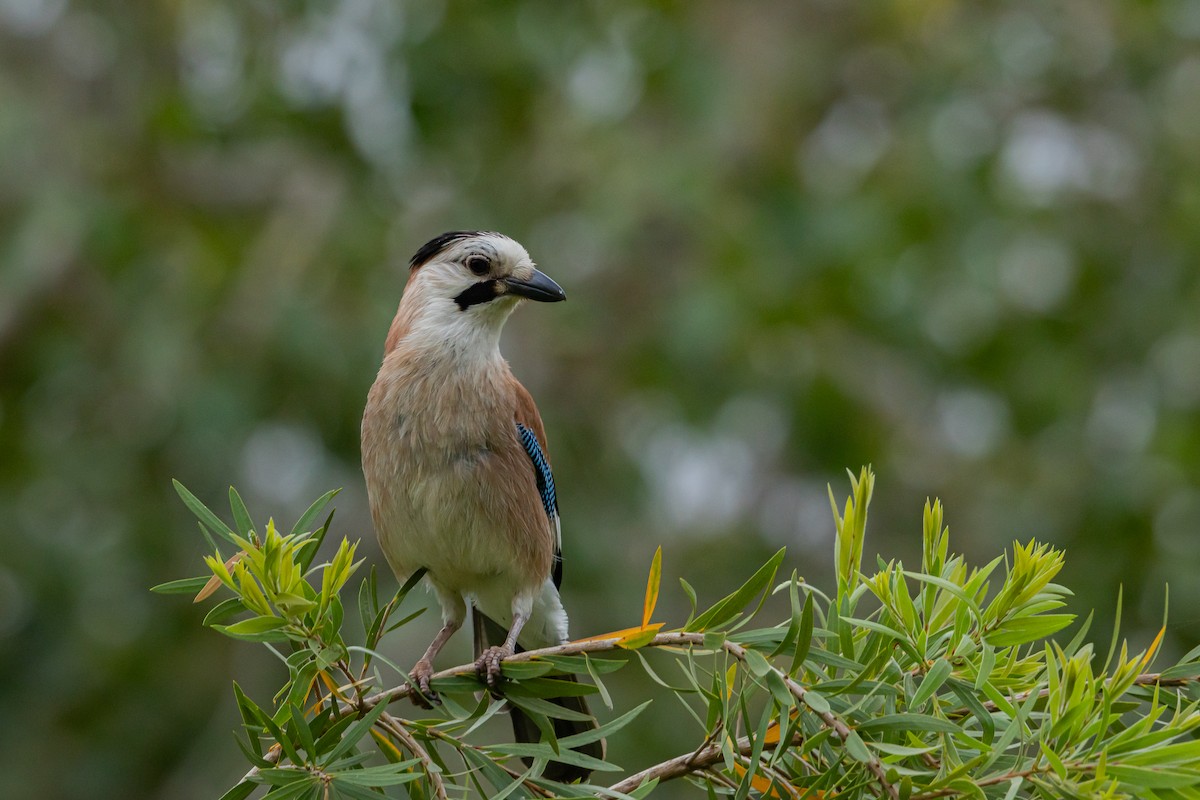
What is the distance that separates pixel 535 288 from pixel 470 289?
222 mm

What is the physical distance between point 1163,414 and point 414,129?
15.2 ft

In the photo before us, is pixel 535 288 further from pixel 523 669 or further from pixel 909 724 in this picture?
pixel 909 724

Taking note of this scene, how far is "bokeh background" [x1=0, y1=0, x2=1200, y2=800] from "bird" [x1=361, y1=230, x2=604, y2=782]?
2.32 metres

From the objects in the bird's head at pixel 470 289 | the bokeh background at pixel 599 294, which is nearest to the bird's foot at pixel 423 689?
the bird's head at pixel 470 289

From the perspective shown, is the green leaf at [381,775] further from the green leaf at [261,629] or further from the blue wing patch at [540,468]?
the blue wing patch at [540,468]

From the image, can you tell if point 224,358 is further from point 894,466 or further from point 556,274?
point 894,466

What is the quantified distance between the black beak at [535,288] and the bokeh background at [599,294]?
2.37m

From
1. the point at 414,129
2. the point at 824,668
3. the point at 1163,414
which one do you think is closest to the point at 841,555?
the point at 824,668

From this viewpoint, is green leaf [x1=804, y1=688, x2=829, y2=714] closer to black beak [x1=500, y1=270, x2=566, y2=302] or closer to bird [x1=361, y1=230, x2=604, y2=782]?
bird [x1=361, y1=230, x2=604, y2=782]

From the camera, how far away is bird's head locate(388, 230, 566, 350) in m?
4.24

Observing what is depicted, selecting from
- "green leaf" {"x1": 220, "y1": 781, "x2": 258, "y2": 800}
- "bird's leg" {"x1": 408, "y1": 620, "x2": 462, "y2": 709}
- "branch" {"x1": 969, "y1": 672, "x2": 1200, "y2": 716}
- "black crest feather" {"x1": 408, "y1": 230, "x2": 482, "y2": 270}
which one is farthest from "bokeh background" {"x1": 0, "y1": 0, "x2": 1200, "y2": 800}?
"branch" {"x1": 969, "y1": 672, "x2": 1200, "y2": 716}

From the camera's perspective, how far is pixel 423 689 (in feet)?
8.68

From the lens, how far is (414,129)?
7402 mm

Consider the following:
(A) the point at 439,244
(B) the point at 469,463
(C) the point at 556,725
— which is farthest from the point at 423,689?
(A) the point at 439,244
